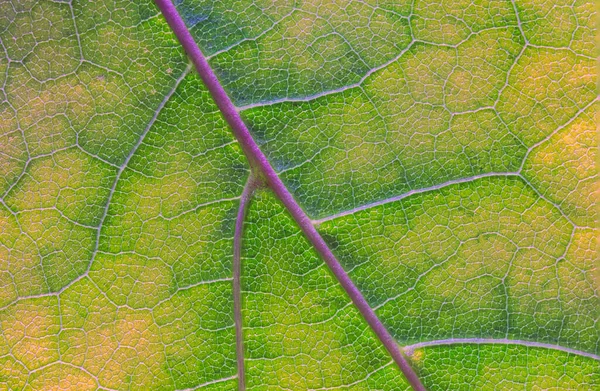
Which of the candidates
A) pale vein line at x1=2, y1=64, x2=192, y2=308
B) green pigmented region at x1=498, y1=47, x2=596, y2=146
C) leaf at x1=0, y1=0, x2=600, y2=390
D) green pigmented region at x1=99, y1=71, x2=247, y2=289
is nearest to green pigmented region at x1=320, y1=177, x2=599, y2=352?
leaf at x1=0, y1=0, x2=600, y2=390

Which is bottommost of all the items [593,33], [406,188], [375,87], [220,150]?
[406,188]

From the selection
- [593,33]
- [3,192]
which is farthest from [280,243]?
[593,33]

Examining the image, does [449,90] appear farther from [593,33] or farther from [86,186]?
[86,186]

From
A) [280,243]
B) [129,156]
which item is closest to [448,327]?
[280,243]

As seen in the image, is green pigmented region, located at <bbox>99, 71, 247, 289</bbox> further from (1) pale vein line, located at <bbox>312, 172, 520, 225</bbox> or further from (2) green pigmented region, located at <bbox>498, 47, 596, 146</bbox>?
(2) green pigmented region, located at <bbox>498, 47, 596, 146</bbox>

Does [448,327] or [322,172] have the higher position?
[322,172]
